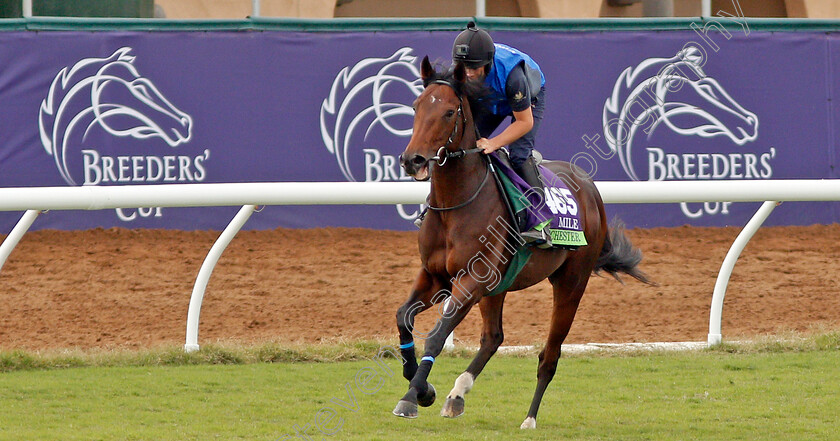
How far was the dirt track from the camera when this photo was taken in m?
7.50

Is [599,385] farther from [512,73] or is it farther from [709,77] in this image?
[709,77]

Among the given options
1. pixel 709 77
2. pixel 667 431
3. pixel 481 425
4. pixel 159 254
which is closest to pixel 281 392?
pixel 481 425

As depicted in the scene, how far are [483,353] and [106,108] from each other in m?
5.61

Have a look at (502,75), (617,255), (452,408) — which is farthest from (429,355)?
(617,255)

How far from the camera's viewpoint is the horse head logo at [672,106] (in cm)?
1038

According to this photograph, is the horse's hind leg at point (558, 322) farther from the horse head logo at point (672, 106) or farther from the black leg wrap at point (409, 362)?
the horse head logo at point (672, 106)

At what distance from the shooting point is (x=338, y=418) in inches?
200

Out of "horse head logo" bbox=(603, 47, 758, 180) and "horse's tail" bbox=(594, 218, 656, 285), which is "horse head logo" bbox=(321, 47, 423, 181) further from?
"horse's tail" bbox=(594, 218, 656, 285)

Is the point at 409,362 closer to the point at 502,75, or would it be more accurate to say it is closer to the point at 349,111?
the point at 502,75

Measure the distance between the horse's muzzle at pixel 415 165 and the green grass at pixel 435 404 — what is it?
1.15m

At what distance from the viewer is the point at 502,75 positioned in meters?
5.13

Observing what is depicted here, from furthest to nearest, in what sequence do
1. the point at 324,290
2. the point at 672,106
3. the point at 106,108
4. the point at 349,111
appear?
the point at 672,106, the point at 349,111, the point at 106,108, the point at 324,290

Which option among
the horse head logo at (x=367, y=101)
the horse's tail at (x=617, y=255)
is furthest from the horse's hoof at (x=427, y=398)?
the horse head logo at (x=367, y=101)

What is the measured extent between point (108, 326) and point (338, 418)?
2.97 metres
